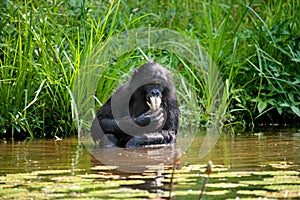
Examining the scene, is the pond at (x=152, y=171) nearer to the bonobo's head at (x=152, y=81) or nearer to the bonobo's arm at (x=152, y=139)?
the bonobo's arm at (x=152, y=139)

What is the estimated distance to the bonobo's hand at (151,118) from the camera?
6719mm

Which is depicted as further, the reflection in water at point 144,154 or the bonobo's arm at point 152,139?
the bonobo's arm at point 152,139

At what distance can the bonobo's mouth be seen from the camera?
21.7 ft

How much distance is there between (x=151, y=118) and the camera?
6.72m

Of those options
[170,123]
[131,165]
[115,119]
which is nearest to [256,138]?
[170,123]

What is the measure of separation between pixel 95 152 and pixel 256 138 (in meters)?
1.80

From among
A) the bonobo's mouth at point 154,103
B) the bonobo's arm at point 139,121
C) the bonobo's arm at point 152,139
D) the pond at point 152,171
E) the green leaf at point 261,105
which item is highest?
the bonobo's mouth at point 154,103

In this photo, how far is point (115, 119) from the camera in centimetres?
687

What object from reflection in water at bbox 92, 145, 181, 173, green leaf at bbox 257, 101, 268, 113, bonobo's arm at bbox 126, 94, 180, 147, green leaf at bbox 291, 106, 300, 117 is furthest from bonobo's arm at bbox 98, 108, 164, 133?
green leaf at bbox 291, 106, 300, 117

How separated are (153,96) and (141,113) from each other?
32cm

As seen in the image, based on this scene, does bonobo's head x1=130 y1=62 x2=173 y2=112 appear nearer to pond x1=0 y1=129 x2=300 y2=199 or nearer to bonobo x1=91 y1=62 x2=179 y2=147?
bonobo x1=91 y1=62 x2=179 y2=147

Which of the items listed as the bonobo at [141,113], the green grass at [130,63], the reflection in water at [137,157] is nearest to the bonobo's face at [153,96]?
the bonobo at [141,113]

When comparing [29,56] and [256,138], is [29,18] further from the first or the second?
[256,138]

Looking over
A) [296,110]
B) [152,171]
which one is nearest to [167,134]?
[152,171]
